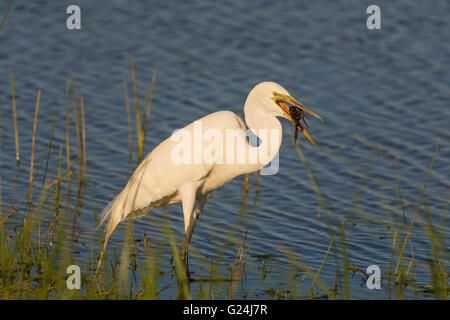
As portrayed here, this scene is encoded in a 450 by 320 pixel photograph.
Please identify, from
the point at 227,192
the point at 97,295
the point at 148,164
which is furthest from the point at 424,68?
the point at 97,295

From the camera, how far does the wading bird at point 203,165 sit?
595cm

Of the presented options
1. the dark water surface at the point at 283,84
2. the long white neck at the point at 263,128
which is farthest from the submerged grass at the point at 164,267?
the long white neck at the point at 263,128

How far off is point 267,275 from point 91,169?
2.94 metres

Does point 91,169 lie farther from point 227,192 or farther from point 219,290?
point 219,290

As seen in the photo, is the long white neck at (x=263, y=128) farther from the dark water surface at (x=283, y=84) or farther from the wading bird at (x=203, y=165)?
the dark water surface at (x=283, y=84)

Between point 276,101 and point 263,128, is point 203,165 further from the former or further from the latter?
point 276,101

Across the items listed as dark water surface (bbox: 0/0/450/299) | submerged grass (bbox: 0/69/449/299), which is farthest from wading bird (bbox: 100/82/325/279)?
dark water surface (bbox: 0/0/450/299)

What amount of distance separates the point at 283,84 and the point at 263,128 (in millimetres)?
4750

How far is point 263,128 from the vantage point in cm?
597

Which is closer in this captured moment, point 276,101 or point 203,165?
point 276,101

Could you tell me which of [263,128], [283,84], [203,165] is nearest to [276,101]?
[263,128]

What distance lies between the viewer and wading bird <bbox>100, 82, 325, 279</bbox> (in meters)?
5.95

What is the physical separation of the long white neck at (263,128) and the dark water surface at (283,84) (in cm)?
103

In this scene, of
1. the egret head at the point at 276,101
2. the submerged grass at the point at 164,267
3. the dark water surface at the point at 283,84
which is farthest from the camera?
the dark water surface at the point at 283,84
